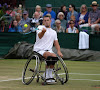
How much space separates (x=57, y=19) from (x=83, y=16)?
1167mm

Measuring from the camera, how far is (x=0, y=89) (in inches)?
297

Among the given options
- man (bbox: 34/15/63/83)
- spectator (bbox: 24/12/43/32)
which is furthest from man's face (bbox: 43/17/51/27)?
spectator (bbox: 24/12/43/32)

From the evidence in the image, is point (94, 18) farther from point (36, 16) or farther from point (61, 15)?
point (36, 16)

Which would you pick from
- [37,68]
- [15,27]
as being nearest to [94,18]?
[15,27]

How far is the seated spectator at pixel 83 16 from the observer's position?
55.1 ft

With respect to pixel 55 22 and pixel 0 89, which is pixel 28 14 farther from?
pixel 0 89

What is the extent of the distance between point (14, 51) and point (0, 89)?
9.14m

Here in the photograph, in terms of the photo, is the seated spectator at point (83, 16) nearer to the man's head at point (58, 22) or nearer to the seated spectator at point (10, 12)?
the man's head at point (58, 22)

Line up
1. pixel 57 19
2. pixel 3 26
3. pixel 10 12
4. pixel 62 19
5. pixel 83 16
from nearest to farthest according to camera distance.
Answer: pixel 83 16, pixel 57 19, pixel 62 19, pixel 3 26, pixel 10 12

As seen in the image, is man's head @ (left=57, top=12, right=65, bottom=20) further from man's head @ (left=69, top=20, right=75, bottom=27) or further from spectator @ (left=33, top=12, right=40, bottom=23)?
spectator @ (left=33, top=12, right=40, bottom=23)

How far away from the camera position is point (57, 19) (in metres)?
17.2

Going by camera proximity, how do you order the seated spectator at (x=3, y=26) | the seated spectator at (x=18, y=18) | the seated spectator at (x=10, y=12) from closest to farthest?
the seated spectator at (x=18, y=18)
the seated spectator at (x=3, y=26)
the seated spectator at (x=10, y=12)

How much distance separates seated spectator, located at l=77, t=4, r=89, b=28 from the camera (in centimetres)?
1680

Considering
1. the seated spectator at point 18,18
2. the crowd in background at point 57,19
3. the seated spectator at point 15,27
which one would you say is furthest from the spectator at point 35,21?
the seated spectator at point 18,18
